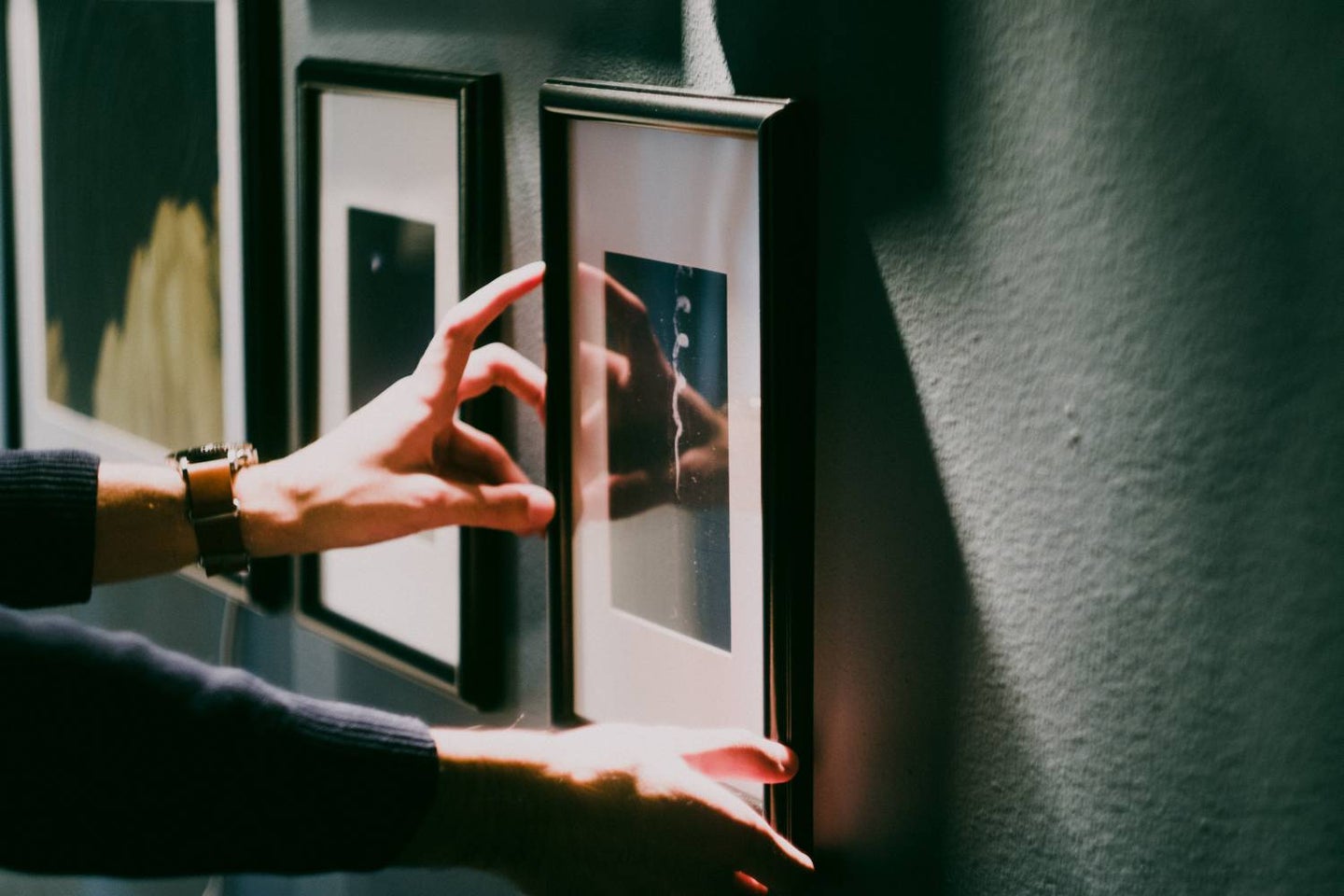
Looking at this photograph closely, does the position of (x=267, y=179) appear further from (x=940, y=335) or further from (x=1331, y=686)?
(x=1331, y=686)

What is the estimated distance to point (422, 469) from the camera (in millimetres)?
1111

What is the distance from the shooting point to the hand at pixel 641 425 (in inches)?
36.0

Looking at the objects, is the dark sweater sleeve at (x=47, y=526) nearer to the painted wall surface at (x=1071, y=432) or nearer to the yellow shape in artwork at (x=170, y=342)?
the yellow shape in artwork at (x=170, y=342)

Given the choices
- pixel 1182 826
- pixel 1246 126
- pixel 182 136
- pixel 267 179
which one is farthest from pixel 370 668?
pixel 1246 126

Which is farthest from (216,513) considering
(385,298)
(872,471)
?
(872,471)

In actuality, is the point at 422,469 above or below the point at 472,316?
below

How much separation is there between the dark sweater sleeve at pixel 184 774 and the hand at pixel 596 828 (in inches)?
1.1

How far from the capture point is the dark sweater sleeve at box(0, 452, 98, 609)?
3.66 feet

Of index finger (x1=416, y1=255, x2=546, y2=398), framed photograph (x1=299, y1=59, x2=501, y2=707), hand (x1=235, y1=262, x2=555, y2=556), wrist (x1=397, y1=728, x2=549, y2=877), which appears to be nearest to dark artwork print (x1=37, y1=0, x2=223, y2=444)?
framed photograph (x1=299, y1=59, x2=501, y2=707)

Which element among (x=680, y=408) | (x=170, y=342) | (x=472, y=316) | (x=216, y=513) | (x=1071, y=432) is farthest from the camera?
(x=170, y=342)

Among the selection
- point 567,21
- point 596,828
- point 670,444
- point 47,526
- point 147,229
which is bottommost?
point 596,828

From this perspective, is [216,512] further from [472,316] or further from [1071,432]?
[1071,432]

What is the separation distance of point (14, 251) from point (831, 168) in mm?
1584

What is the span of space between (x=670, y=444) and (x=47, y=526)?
0.54m
